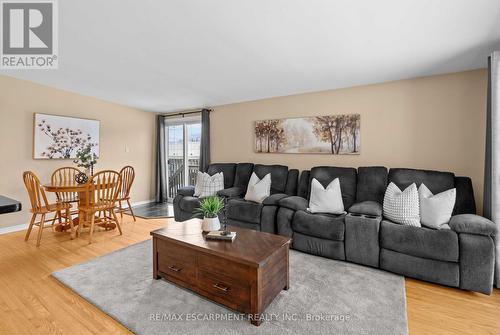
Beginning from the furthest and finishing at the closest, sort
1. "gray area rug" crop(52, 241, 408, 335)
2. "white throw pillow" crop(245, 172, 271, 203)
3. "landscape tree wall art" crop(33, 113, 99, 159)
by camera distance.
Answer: "landscape tree wall art" crop(33, 113, 99, 159) → "white throw pillow" crop(245, 172, 271, 203) → "gray area rug" crop(52, 241, 408, 335)

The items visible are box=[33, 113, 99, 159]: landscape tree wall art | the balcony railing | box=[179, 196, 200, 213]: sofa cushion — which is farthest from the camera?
the balcony railing

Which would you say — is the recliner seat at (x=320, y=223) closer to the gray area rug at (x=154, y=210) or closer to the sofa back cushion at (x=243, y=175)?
the sofa back cushion at (x=243, y=175)

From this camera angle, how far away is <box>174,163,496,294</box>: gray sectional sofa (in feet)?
6.62

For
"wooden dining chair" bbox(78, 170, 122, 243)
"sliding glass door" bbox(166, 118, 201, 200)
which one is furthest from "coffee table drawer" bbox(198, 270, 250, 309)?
"sliding glass door" bbox(166, 118, 201, 200)

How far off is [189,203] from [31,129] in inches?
106

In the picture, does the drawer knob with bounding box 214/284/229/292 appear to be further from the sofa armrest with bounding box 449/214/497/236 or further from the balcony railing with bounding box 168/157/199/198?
the balcony railing with bounding box 168/157/199/198

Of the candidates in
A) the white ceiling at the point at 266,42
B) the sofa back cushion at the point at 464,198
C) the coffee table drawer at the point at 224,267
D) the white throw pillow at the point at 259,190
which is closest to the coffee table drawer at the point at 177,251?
the coffee table drawer at the point at 224,267

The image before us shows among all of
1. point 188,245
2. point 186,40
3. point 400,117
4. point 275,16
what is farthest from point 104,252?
point 400,117

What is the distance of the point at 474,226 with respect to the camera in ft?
6.58

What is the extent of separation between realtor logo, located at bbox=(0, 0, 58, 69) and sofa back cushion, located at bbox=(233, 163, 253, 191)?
111 inches

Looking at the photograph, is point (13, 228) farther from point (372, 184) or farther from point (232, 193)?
point (372, 184)

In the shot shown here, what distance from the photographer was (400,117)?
321cm

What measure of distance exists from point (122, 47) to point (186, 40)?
0.71m

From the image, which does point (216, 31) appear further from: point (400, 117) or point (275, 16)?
point (400, 117)
